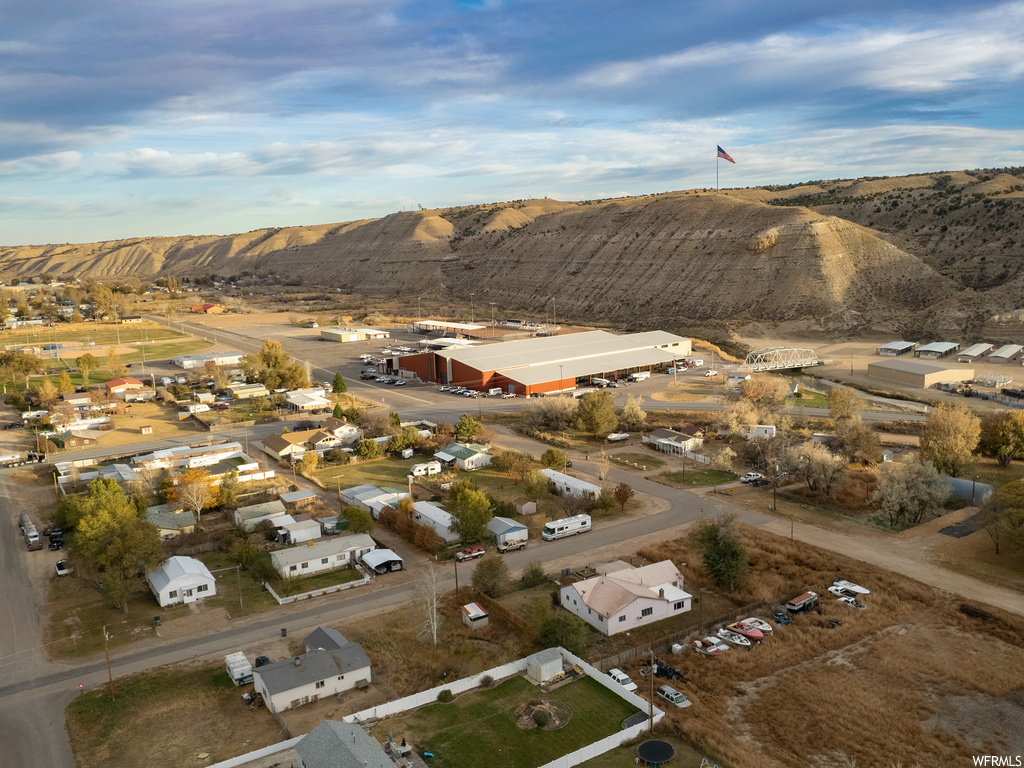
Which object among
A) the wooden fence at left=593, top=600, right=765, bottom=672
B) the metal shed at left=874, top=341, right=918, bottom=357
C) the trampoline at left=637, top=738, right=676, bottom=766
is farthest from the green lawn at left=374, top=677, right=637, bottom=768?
the metal shed at left=874, top=341, right=918, bottom=357

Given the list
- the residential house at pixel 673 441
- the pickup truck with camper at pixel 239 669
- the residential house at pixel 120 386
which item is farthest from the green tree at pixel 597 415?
the residential house at pixel 120 386

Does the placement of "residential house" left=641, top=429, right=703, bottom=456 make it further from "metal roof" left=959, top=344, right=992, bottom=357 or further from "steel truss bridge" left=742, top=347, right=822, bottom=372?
"metal roof" left=959, top=344, right=992, bottom=357

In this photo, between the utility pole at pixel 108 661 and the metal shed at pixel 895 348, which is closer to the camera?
the utility pole at pixel 108 661

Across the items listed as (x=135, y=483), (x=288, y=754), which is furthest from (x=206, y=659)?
(x=135, y=483)

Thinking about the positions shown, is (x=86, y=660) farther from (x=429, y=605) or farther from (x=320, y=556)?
(x=429, y=605)

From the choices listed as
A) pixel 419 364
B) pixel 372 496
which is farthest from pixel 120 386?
pixel 372 496

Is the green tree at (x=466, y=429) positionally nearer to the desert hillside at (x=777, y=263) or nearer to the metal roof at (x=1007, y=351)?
the metal roof at (x=1007, y=351)
